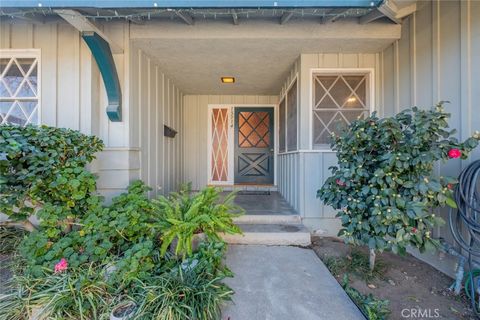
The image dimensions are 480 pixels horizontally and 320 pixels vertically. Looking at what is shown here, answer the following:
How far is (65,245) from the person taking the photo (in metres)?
1.78

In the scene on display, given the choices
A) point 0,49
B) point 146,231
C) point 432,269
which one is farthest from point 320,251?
point 0,49

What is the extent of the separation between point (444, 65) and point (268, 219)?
237 centimetres

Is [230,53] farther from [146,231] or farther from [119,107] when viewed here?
[146,231]

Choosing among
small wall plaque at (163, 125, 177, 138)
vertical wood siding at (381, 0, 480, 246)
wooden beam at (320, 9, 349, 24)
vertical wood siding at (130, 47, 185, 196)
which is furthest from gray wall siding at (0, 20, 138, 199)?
vertical wood siding at (381, 0, 480, 246)

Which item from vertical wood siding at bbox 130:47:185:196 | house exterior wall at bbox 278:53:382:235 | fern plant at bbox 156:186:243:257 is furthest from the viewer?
house exterior wall at bbox 278:53:382:235

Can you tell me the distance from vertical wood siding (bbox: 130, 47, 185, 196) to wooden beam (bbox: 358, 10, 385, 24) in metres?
2.65

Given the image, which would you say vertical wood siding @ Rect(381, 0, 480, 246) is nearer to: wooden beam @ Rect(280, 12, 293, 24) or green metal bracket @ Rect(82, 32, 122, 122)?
wooden beam @ Rect(280, 12, 293, 24)

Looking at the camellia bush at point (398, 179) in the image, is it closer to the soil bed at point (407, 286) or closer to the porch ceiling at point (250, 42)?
the soil bed at point (407, 286)

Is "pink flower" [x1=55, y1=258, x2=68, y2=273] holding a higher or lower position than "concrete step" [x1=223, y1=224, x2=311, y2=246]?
higher

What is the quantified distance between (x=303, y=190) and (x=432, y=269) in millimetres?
1429

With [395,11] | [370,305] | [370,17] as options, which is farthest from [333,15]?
[370,305]

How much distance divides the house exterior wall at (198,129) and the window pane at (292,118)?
1286 mm

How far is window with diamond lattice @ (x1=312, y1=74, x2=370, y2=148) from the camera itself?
2922mm

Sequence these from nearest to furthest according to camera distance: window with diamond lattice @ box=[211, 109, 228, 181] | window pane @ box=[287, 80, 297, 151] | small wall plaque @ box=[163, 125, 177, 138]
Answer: window pane @ box=[287, 80, 297, 151]
small wall plaque @ box=[163, 125, 177, 138]
window with diamond lattice @ box=[211, 109, 228, 181]
